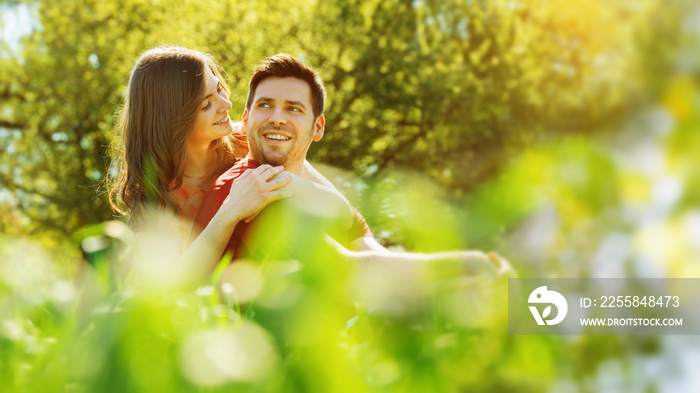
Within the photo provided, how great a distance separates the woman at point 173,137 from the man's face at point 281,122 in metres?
0.55

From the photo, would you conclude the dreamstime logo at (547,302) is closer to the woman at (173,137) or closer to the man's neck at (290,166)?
the man's neck at (290,166)

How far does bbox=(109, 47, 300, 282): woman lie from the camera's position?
3934 millimetres

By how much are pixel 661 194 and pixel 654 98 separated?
0.12m

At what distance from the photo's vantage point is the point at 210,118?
4086 millimetres

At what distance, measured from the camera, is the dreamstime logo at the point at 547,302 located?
68cm

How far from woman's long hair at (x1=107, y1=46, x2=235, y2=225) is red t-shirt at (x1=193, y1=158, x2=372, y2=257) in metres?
0.84

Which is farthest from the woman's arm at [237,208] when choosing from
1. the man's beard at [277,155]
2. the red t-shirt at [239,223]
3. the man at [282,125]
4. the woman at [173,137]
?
the woman at [173,137]

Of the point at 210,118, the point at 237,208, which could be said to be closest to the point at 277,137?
the point at 210,118

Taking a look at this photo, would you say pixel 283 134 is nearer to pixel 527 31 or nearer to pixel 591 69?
pixel 591 69

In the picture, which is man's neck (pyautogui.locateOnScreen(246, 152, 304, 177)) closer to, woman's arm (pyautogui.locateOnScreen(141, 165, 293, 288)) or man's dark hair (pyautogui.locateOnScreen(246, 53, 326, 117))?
man's dark hair (pyautogui.locateOnScreen(246, 53, 326, 117))

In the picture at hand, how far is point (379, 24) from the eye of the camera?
1059 cm

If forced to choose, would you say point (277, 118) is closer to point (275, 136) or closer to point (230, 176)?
point (275, 136)

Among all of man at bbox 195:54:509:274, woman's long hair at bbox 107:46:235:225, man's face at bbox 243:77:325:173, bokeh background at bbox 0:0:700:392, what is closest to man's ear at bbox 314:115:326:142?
man at bbox 195:54:509:274

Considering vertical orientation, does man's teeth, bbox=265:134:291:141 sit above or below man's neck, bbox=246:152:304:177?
above
